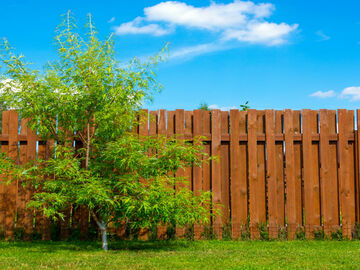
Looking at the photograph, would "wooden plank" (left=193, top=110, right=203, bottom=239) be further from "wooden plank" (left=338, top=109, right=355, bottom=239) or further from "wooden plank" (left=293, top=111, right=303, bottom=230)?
"wooden plank" (left=338, top=109, right=355, bottom=239)

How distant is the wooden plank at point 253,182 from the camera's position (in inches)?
273

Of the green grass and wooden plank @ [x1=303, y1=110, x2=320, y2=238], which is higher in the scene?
wooden plank @ [x1=303, y1=110, x2=320, y2=238]

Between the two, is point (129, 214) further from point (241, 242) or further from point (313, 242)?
point (313, 242)

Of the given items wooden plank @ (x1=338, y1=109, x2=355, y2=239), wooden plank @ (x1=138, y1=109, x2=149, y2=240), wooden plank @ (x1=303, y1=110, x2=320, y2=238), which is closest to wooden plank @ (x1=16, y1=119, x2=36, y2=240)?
wooden plank @ (x1=138, y1=109, x2=149, y2=240)

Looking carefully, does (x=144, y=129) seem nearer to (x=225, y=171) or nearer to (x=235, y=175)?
(x=225, y=171)

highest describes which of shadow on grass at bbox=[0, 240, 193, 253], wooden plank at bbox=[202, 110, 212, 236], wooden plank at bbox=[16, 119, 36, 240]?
wooden plank at bbox=[202, 110, 212, 236]

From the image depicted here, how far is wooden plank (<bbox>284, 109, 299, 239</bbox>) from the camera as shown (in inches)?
276

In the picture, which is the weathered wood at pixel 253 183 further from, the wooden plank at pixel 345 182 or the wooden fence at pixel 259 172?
the wooden plank at pixel 345 182

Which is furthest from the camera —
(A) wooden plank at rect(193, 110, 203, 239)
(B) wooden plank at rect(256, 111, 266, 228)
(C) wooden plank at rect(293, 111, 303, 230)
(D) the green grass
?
(C) wooden plank at rect(293, 111, 303, 230)

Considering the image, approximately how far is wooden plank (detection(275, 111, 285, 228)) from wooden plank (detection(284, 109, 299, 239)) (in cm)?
8

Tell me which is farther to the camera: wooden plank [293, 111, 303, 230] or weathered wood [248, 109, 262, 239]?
wooden plank [293, 111, 303, 230]

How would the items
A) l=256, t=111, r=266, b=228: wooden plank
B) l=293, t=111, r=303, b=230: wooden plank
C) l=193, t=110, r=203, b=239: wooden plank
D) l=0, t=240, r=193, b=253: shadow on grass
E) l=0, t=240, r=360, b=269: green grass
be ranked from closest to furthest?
l=0, t=240, r=360, b=269: green grass < l=0, t=240, r=193, b=253: shadow on grass < l=193, t=110, r=203, b=239: wooden plank < l=256, t=111, r=266, b=228: wooden plank < l=293, t=111, r=303, b=230: wooden plank

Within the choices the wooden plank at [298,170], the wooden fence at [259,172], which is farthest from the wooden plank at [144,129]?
the wooden plank at [298,170]

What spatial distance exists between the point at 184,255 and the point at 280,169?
8.38ft
